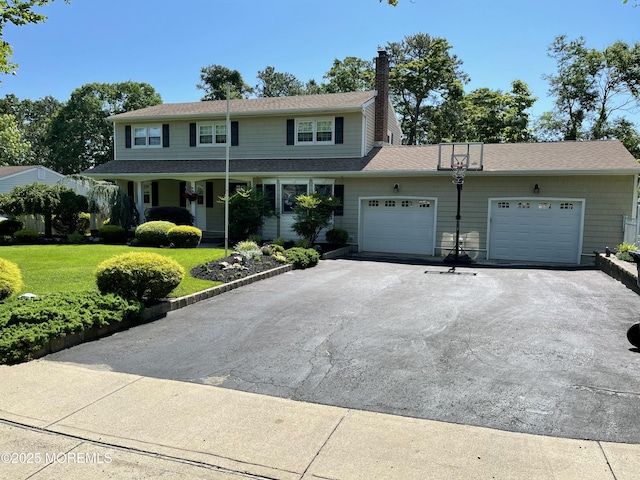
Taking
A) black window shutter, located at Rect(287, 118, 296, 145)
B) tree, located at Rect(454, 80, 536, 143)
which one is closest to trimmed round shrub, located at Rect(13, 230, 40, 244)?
black window shutter, located at Rect(287, 118, 296, 145)

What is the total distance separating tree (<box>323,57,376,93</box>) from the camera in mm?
35219

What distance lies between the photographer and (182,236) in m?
16.5

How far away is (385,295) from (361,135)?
10803 millimetres

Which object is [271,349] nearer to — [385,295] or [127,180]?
[385,295]

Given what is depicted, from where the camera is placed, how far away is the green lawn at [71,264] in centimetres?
906

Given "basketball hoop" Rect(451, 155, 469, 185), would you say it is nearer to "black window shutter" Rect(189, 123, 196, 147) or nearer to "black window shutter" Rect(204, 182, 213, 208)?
"black window shutter" Rect(204, 182, 213, 208)

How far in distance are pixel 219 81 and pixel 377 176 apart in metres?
32.5

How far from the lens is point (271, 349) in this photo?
19.4ft

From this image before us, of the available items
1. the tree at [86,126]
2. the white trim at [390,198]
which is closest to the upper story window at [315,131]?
the white trim at [390,198]

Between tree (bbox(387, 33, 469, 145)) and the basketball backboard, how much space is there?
59.1 feet

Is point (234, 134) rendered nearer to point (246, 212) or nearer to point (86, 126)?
point (246, 212)

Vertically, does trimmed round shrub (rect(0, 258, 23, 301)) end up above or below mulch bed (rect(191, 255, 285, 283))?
above

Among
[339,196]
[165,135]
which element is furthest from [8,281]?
[165,135]

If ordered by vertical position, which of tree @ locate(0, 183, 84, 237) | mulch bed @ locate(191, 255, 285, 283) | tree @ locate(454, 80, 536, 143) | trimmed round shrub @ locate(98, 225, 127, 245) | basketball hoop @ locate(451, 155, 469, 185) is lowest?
mulch bed @ locate(191, 255, 285, 283)
